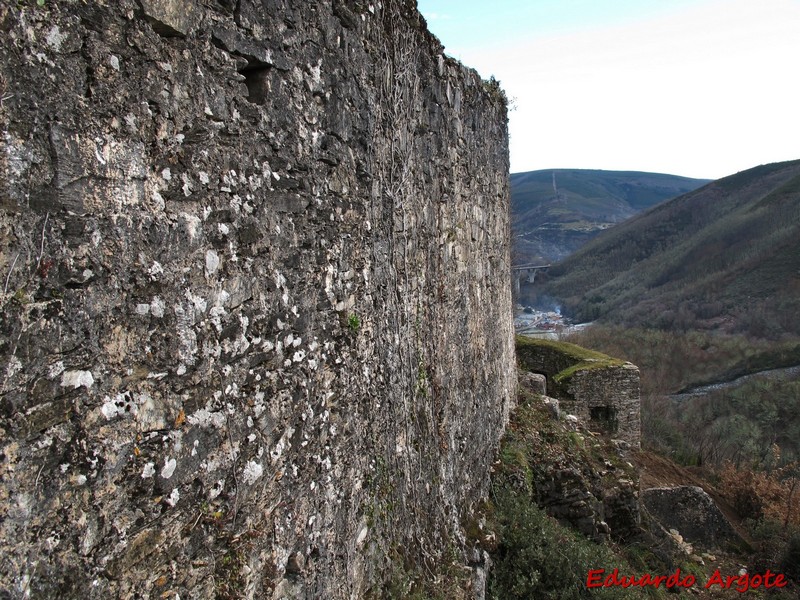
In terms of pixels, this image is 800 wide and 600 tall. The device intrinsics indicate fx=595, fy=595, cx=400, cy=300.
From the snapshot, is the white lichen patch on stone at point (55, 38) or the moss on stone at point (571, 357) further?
the moss on stone at point (571, 357)

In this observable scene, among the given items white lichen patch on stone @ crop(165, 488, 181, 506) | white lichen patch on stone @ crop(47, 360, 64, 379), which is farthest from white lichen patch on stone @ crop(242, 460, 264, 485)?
white lichen patch on stone @ crop(47, 360, 64, 379)

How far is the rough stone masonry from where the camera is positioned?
1.45m

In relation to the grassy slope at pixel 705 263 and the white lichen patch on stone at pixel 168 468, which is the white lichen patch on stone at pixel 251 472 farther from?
the grassy slope at pixel 705 263

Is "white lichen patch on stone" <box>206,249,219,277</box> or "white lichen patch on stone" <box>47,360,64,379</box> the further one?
"white lichen patch on stone" <box>206,249,219,277</box>

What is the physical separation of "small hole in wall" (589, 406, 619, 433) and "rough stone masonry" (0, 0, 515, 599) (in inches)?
411

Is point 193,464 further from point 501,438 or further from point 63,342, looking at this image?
point 501,438

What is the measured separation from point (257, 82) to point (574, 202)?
12218 cm

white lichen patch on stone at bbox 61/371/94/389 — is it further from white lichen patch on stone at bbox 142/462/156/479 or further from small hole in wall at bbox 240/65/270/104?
small hole in wall at bbox 240/65/270/104

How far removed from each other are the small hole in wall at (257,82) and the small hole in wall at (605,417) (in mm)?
12571

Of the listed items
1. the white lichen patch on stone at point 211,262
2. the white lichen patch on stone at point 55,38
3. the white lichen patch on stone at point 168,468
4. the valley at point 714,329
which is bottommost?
the valley at point 714,329

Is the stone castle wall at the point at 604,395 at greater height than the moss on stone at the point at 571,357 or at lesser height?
lesser

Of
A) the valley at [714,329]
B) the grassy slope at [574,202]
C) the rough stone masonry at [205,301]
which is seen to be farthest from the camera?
the grassy slope at [574,202]

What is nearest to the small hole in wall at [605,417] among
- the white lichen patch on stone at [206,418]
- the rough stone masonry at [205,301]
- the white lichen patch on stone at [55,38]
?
the rough stone masonry at [205,301]

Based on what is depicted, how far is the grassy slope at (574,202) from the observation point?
326ft
